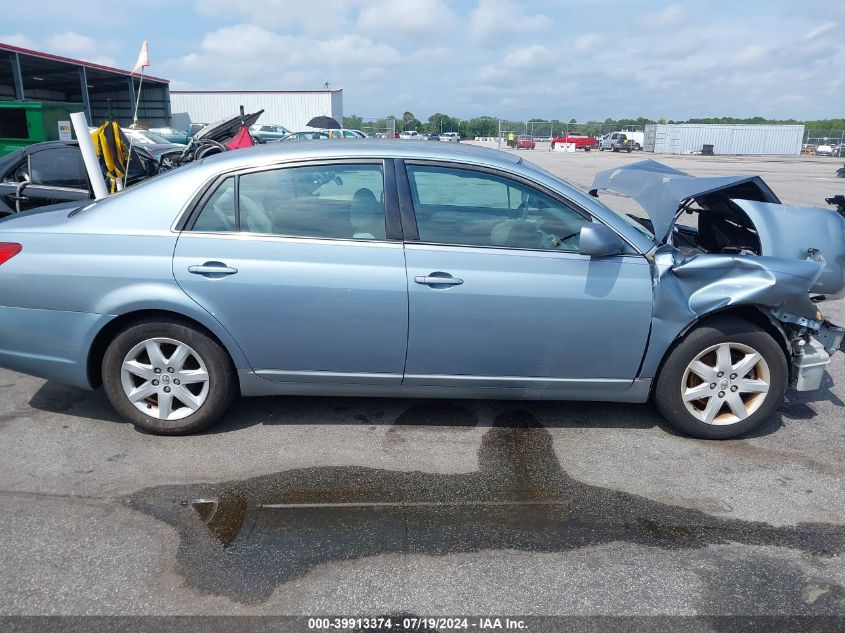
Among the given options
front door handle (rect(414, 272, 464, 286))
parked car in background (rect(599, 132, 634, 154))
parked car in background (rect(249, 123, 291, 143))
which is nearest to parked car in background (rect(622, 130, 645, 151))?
parked car in background (rect(599, 132, 634, 154))

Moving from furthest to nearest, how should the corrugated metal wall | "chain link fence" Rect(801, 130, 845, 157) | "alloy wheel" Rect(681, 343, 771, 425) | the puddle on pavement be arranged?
the corrugated metal wall, "chain link fence" Rect(801, 130, 845, 157), "alloy wheel" Rect(681, 343, 771, 425), the puddle on pavement

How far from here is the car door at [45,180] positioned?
25.9 feet

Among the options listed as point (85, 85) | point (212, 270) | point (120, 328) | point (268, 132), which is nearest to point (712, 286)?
point (212, 270)

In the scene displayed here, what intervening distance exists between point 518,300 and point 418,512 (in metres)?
1.22

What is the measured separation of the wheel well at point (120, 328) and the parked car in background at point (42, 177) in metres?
5.10

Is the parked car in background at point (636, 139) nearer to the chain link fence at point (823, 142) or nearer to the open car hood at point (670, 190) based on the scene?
the chain link fence at point (823, 142)

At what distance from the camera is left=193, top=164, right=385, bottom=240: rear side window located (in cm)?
356

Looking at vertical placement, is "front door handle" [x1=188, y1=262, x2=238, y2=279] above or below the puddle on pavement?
above

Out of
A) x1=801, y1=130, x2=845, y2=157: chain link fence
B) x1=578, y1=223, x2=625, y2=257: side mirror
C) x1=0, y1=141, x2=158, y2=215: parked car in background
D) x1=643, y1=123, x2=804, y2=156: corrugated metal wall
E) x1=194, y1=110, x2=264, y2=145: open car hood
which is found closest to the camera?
x1=578, y1=223, x2=625, y2=257: side mirror

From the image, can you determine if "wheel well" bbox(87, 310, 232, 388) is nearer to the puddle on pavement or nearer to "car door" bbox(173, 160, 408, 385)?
"car door" bbox(173, 160, 408, 385)

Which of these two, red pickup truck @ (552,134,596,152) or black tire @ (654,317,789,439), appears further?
red pickup truck @ (552,134,596,152)

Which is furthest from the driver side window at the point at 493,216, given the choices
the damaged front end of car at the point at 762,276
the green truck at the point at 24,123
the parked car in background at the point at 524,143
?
the parked car in background at the point at 524,143

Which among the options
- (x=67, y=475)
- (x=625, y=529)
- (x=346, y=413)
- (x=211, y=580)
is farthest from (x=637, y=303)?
(x=67, y=475)

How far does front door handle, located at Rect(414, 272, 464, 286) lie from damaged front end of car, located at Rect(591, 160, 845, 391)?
1104 mm
